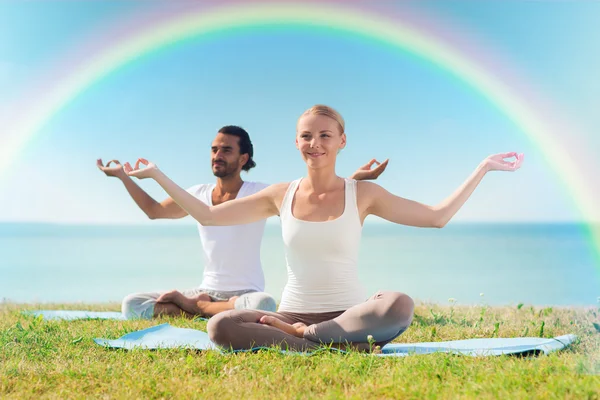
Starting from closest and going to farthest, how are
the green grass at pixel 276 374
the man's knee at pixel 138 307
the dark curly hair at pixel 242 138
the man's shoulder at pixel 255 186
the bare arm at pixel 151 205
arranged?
the green grass at pixel 276 374, the bare arm at pixel 151 205, the man's knee at pixel 138 307, the man's shoulder at pixel 255 186, the dark curly hair at pixel 242 138

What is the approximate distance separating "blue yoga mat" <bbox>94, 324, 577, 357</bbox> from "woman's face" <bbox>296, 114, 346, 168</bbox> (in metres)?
1.22

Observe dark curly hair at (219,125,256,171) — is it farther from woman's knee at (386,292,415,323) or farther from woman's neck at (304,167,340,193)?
woman's knee at (386,292,415,323)

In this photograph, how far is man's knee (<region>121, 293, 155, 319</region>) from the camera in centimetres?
593

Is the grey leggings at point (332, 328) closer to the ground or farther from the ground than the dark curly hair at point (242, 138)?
closer to the ground

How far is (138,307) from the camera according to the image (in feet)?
19.7

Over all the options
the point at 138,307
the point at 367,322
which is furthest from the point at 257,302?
the point at 367,322

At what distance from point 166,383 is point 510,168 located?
2.38 m

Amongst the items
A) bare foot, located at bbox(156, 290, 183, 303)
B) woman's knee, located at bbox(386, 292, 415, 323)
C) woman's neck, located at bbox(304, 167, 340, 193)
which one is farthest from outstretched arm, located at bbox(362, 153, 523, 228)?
bare foot, located at bbox(156, 290, 183, 303)

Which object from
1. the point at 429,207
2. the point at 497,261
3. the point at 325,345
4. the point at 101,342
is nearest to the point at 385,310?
the point at 325,345

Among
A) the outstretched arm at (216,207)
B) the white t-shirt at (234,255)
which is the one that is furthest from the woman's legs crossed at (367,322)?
the white t-shirt at (234,255)

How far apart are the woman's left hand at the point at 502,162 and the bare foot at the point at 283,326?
1507mm

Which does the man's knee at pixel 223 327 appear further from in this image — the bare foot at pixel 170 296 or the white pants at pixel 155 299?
the bare foot at pixel 170 296

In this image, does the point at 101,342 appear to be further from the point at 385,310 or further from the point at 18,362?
the point at 385,310

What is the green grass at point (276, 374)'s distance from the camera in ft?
9.22
